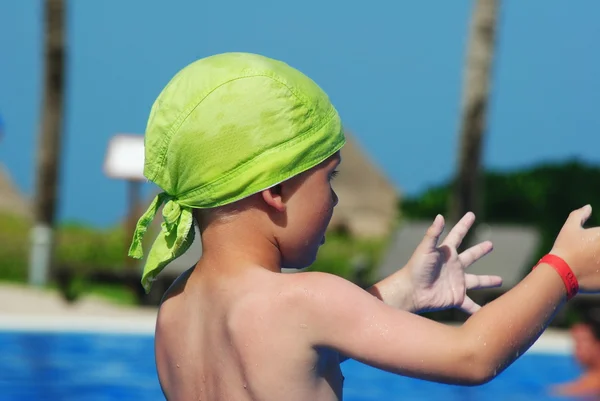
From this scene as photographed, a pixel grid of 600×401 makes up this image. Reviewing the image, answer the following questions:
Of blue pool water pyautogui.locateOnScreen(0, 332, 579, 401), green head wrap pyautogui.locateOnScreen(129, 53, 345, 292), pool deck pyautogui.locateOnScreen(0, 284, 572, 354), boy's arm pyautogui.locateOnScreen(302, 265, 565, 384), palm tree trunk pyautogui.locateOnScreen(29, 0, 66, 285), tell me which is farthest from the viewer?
palm tree trunk pyautogui.locateOnScreen(29, 0, 66, 285)

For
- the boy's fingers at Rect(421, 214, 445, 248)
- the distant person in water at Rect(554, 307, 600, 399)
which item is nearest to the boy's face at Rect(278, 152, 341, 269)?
the boy's fingers at Rect(421, 214, 445, 248)

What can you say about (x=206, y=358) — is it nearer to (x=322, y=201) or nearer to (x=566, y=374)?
(x=322, y=201)

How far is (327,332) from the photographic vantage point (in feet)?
7.13

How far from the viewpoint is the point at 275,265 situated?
2307 mm

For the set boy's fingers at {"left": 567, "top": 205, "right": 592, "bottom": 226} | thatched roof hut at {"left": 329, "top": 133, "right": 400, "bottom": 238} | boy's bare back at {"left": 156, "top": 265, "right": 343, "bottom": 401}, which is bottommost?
thatched roof hut at {"left": 329, "top": 133, "right": 400, "bottom": 238}

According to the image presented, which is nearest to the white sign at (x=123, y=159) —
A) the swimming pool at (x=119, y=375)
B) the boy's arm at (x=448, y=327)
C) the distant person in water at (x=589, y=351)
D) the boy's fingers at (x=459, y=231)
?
the swimming pool at (x=119, y=375)

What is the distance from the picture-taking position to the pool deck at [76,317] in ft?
32.9

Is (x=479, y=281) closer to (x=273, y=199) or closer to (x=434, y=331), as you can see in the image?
(x=434, y=331)

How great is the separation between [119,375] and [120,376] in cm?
5

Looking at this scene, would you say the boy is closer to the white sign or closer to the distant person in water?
the distant person in water

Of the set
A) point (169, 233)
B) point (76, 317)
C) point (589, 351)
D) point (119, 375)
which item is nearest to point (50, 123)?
point (76, 317)

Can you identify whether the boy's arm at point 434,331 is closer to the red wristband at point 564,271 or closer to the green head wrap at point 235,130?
the red wristband at point 564,271

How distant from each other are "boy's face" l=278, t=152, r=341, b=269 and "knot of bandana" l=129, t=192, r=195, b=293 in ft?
0.76

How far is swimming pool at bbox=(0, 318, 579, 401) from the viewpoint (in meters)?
7.91
